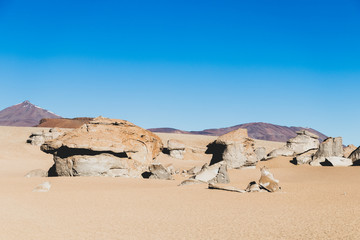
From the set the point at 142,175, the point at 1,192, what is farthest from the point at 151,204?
the point at 142,175

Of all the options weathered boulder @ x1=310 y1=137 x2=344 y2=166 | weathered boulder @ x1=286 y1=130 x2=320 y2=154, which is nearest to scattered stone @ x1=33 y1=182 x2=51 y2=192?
weathered boulder @ x1=310 y1=137 x2=344 y2=166

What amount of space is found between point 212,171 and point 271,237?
25.1 ft

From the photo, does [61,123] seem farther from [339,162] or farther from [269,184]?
[269,184]

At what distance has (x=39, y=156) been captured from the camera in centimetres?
2491

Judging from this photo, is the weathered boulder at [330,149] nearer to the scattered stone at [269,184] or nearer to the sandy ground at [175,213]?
the sandy ground at [175,213]

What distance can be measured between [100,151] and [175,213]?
23.6ft

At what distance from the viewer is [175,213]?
6.05 metres

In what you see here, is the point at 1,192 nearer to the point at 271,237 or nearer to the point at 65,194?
the point at 65,194

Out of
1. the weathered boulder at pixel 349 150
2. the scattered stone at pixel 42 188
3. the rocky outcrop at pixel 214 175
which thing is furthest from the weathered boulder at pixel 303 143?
the scattered stone at pixel 42 188

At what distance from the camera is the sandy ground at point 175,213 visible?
457cm

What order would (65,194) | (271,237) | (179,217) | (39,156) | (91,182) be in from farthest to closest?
(39,156) → (91,182) → (65,194) → (179,217) → (271,237)

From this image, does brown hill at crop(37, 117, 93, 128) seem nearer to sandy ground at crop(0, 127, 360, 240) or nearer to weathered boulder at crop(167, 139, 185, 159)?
weathered boulder at crop(167, 139, 185, 159)

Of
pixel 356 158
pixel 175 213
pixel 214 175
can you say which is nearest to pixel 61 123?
pixel 356 158

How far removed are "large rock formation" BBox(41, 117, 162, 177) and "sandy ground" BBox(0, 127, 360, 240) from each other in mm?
2282
